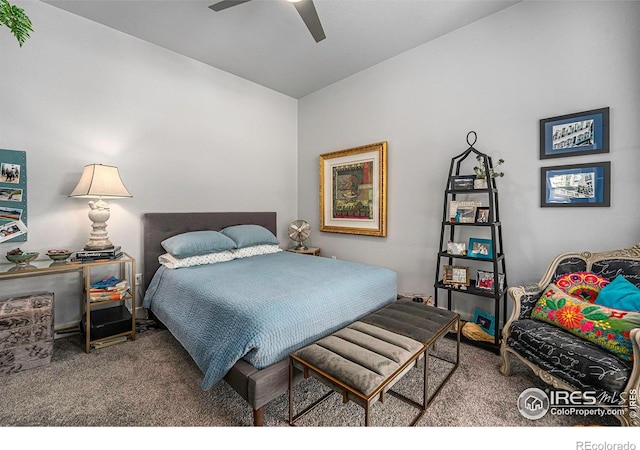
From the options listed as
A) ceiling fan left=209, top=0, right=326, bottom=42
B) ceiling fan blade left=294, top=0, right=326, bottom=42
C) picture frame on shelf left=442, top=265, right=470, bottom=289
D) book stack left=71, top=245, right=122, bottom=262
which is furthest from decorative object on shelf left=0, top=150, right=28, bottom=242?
picture frame on shelf left=442, top=265, right=470, bottom=289

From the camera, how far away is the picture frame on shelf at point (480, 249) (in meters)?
2.49

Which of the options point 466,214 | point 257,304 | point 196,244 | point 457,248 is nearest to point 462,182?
point 466,214

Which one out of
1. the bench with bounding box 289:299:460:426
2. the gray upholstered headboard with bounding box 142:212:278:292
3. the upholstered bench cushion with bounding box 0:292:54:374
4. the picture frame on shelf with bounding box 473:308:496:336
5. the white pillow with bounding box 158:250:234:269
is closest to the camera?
the bench with bounding box 289:299:460:426

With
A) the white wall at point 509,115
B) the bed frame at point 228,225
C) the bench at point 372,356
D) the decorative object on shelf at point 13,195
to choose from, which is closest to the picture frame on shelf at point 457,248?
the white wall at point 509,115

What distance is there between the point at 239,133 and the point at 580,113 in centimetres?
352

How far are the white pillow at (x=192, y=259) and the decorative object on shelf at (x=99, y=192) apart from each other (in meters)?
0.47

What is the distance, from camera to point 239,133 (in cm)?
381

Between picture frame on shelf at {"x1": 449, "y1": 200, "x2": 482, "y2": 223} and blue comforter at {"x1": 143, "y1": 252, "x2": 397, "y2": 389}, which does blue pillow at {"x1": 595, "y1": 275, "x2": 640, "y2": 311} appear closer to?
picture frame on shelf at {"x1": 449, "y1": 200, "x2": 482, "y2": 223}

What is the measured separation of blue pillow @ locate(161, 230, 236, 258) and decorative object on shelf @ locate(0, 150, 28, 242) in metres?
1.08

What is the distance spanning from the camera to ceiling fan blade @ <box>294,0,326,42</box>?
2.01 meters

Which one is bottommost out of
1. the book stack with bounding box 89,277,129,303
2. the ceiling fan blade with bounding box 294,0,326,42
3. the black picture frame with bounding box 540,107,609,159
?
the book stack with bounding box 89,277,129,303

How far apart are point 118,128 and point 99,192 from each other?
2.81ft

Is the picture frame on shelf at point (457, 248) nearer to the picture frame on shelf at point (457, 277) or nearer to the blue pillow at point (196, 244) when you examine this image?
the picture frame on shelf at point (457, 277)
